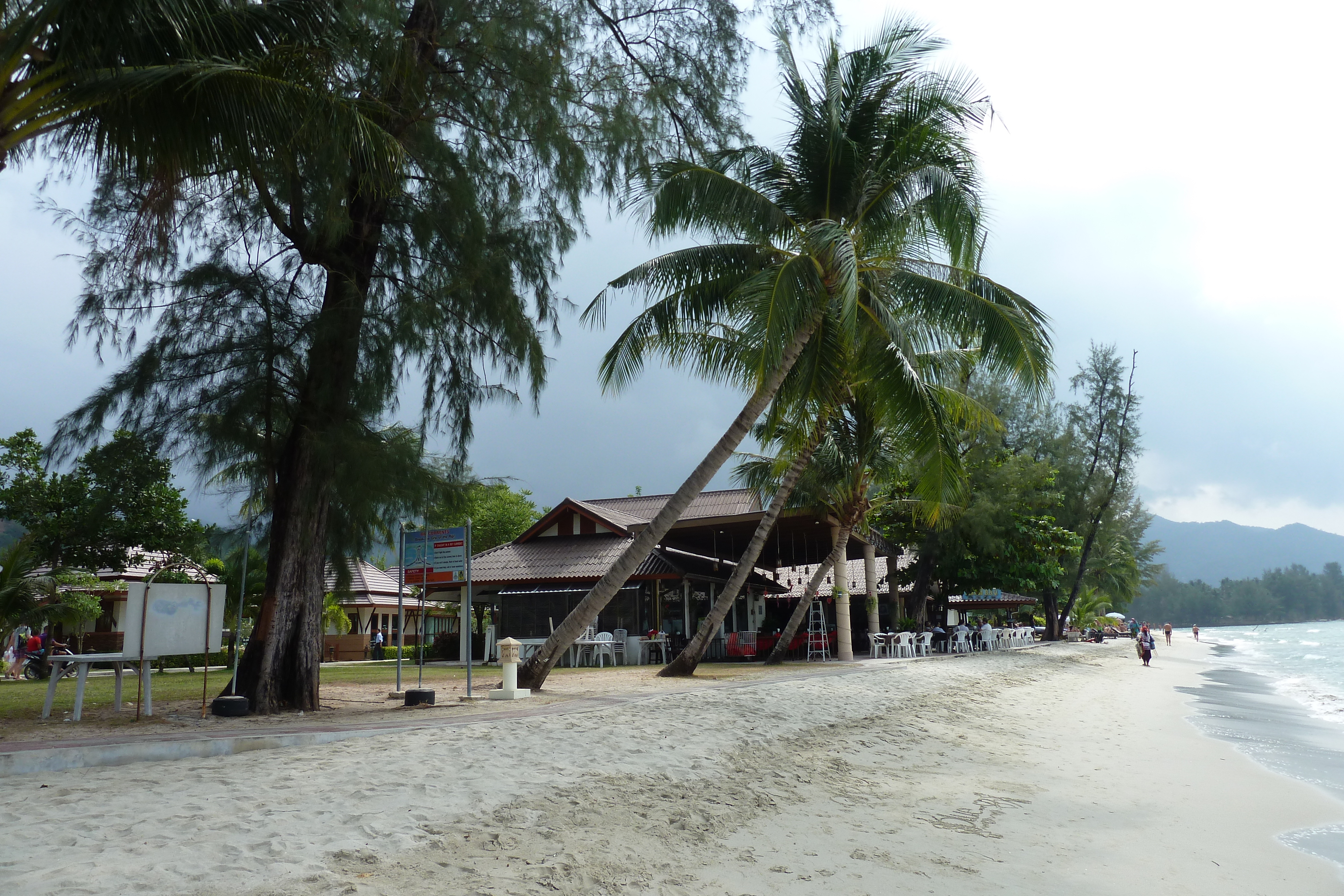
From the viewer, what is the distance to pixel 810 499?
739 inches

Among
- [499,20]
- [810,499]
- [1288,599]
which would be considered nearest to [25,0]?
[499,20]

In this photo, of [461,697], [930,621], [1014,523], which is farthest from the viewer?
[930,621]

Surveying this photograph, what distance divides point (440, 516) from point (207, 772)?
16.2 feet

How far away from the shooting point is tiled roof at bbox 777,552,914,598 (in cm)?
2866

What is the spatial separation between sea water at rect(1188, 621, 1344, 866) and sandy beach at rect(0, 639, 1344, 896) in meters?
0.36

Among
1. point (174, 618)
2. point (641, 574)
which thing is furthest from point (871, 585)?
point (174, 618)

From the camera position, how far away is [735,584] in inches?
615

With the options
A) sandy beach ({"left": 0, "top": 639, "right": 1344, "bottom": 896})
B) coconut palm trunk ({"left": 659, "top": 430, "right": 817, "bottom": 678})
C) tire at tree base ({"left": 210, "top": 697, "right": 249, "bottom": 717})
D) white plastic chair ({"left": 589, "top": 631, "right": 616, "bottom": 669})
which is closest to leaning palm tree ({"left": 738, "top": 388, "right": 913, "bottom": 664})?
coconut palm trunk ({"left": 659, "top": 430, "right": 817, "bottom": 678})

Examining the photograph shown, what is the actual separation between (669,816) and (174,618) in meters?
5.78

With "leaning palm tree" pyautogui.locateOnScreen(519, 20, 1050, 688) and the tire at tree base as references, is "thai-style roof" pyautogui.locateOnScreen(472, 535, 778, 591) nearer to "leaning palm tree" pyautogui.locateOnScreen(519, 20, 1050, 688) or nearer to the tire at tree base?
"leaning palm tree" pyautogui.locateOnScreen(519, 20, 1050, 688)

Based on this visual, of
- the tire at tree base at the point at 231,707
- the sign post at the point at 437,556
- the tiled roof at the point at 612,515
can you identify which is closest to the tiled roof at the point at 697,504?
the tiled roof at the point at 612,515

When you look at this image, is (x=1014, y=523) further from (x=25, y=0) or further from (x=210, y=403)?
(x=25, y=0)

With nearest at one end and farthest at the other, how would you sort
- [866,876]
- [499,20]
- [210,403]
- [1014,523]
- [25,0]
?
1. [866,876]
2. [25,0]
3. [499,20]
4. [210,403]
5. [1014,523]

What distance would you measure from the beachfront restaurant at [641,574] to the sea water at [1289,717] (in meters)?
7.88
